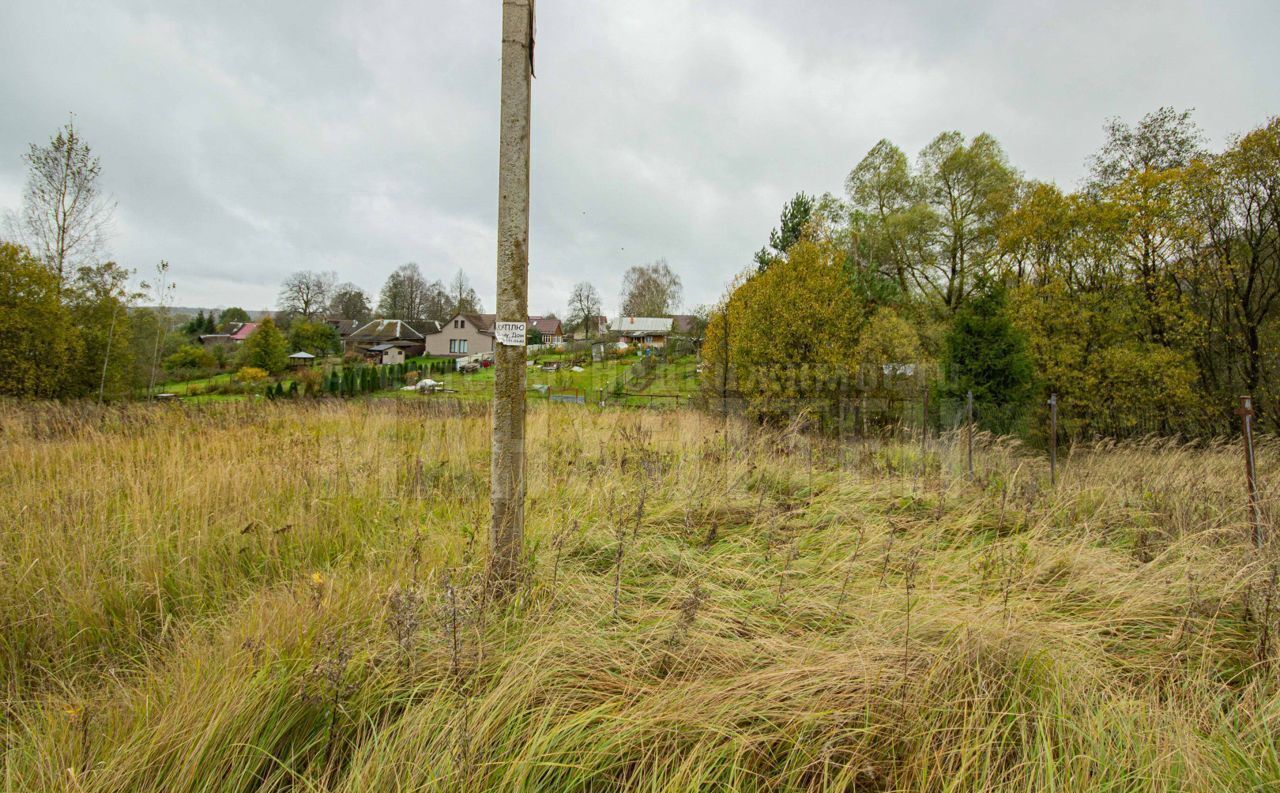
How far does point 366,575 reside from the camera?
2562mm

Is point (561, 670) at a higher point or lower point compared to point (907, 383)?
lower

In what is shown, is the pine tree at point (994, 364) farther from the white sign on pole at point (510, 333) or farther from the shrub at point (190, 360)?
the shrub at point (190, 360)

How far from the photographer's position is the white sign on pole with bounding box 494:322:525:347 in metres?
2.31

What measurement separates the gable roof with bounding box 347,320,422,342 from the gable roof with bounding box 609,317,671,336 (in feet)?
69.8

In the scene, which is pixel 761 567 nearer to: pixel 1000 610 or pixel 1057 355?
pixel 1000 610

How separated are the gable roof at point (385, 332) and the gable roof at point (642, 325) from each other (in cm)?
2127

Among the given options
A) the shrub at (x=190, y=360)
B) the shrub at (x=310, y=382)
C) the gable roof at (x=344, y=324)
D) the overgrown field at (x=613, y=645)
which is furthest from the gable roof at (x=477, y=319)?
the overgrown field at (x=613, y=645)

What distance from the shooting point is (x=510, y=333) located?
2.31 metres

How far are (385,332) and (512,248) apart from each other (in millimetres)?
54038

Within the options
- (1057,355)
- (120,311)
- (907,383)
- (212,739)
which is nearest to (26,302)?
(120,311)

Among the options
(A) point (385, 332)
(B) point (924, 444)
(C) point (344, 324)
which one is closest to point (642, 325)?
(A) point (385, 332)

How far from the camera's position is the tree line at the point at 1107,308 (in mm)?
10703

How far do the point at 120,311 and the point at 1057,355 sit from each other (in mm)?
27321

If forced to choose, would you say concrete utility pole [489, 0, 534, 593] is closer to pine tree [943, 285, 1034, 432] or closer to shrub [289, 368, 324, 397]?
Result: pine tree [943, 285, 1034, 432]
